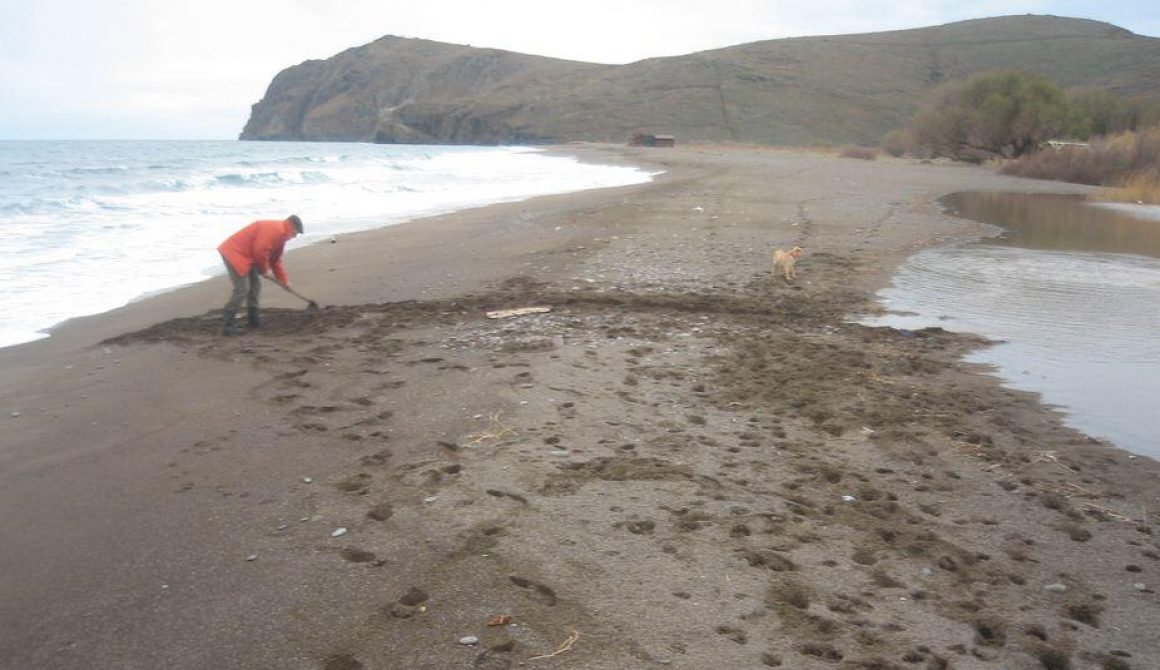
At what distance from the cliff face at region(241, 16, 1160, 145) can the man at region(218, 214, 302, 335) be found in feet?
260

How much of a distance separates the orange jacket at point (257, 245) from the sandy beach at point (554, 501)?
648 millimetres

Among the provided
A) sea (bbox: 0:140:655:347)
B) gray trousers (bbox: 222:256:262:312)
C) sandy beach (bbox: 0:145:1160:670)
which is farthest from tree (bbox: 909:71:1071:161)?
gray trousers (bbox: 222:256:262:312)

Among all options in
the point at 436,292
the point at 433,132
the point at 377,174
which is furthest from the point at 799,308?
the point at 433,132

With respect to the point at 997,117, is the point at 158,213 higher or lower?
lower

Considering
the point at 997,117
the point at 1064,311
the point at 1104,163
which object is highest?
the point at 997,117

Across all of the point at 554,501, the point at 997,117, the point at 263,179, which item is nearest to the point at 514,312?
the point at 554,501

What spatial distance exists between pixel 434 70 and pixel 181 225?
15603cm

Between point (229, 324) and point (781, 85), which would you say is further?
point (781, 85)

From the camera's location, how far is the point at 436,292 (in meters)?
10.7

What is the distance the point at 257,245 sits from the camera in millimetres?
8844

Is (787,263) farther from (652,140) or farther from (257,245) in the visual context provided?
(652,140)

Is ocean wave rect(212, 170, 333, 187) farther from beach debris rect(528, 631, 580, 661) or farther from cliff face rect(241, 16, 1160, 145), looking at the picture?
cliff face rect(241, 16, 1160, 145)

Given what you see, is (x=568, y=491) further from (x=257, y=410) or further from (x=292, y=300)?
(x=292, y=300)

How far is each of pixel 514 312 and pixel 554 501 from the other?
477 centimetres
